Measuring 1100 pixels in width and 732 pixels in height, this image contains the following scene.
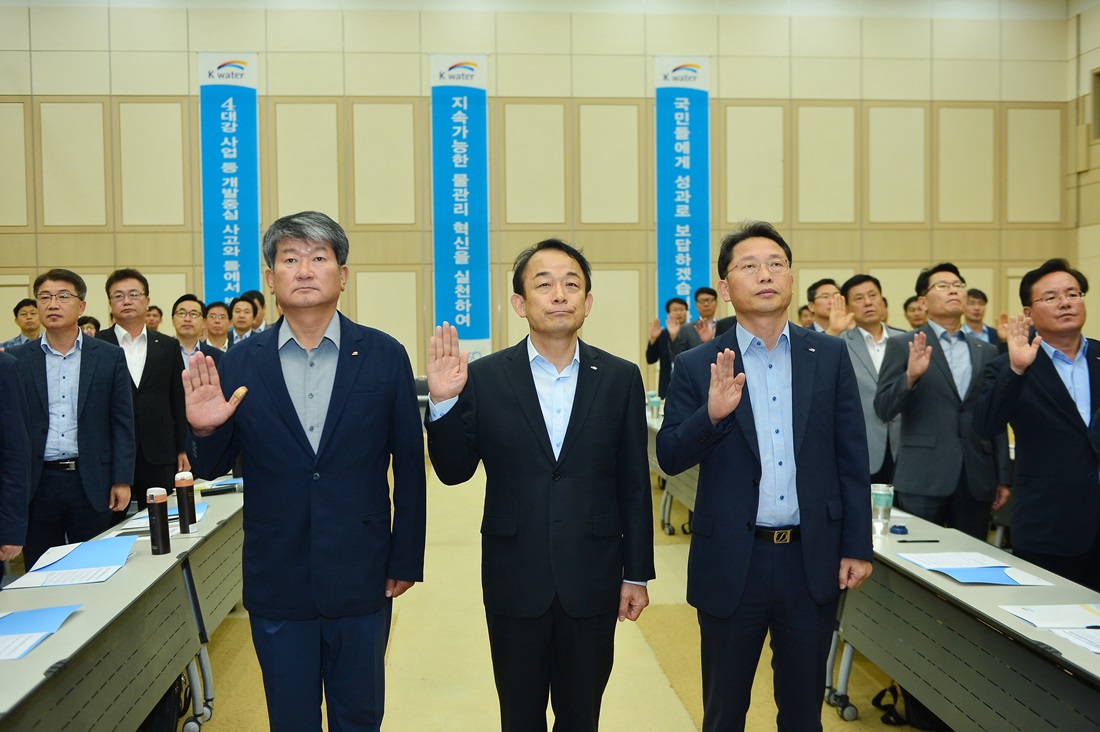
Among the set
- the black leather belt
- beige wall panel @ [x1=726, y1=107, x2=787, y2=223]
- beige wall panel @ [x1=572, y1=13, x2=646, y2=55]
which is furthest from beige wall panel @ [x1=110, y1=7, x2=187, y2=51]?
the black leather belt

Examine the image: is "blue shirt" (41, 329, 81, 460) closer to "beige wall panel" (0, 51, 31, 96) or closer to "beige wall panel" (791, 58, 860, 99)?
"beige wall panel" (0, 51, 31, 96)

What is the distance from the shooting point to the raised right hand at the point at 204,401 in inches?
74.0

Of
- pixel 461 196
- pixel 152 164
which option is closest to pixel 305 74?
pixel 152 164

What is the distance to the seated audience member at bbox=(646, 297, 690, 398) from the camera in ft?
22.7

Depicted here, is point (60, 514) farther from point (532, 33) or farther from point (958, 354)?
point (532, 33)

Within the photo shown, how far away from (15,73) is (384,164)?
437 centimetres

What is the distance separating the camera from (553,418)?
2.06 metres

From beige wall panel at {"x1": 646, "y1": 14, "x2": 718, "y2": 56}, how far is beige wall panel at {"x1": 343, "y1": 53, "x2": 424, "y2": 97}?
2930mm

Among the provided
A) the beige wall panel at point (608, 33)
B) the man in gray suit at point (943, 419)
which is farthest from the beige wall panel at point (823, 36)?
the man in gray suit at point (943, 419)

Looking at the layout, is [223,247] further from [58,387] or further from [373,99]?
[58,387]

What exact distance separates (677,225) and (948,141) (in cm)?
366

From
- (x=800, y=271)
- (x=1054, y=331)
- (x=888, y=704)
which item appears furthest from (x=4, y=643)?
(x=800, y=271)

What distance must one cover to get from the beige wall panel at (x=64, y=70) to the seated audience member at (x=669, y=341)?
7202 mm

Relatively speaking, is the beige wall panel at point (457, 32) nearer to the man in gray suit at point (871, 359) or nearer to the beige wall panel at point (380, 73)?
the beige wall panel at point (380, 73)
